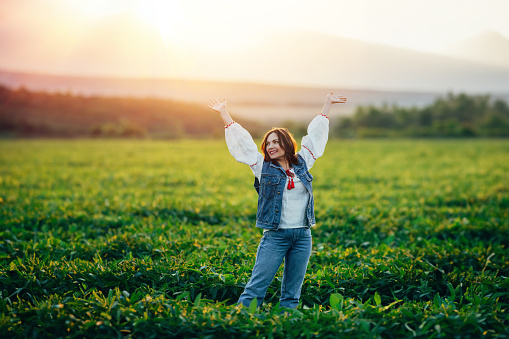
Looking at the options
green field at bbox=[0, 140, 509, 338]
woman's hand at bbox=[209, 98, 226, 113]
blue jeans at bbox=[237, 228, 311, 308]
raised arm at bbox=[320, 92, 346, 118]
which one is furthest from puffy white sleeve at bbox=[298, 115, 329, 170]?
green field at bbox=[0, 140, 509, 338]

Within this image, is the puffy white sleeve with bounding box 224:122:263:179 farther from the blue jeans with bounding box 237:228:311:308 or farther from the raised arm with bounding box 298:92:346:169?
the blue jeans with bounding box 237:228:311:308

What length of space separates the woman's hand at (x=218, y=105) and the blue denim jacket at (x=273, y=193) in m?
0.67

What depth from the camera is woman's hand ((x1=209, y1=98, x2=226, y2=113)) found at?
4.20 metres

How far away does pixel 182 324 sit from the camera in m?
3.67

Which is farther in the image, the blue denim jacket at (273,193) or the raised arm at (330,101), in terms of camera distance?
the raised arm at (330,101)

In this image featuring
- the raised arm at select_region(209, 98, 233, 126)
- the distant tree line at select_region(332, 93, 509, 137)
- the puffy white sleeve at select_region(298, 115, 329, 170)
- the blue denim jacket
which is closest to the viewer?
the blue denim jacket

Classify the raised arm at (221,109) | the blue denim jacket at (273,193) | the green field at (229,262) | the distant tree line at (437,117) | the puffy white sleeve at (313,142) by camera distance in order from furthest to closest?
1. the distant tree line at (437,117)
2. the puffy white sleeve at (313,142)
3. the raised arm at (221,109)
4. the blue denim jacket at (273,193)
5. the green field at (229,262)

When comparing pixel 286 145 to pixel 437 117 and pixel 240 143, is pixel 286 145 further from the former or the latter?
pixel 437 117

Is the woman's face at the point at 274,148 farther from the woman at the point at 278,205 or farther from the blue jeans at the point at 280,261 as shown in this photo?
the blue jeans at the point at 280,261

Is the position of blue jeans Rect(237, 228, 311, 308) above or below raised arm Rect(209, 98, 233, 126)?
below

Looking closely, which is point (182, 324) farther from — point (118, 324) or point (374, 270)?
point (374, 270)

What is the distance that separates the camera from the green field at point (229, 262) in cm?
372

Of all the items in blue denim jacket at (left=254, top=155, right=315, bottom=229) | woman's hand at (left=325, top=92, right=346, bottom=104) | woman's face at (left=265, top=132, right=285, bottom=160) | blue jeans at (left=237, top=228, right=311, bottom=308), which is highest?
woman's hand at (left=325, top=92, right=346, bottom=104)

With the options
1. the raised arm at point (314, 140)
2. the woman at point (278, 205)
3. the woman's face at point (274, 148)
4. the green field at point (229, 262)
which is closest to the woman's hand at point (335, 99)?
the raised arm at point (314, 140)
